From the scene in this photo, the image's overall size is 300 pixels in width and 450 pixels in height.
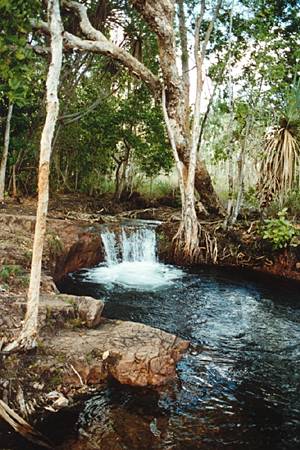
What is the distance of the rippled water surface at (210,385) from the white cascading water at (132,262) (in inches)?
23.8

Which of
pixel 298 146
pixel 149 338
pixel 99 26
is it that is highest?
pixel 99 26

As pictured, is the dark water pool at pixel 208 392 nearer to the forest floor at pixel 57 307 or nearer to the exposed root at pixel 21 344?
the forest floor at pixel 57 307

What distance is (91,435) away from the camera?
3.01 metres

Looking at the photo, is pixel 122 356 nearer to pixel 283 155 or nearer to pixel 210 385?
pixel 210 385

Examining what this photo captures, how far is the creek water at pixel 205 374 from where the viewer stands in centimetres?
309

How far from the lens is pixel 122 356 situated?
367 centimetres

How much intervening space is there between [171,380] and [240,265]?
556 cm

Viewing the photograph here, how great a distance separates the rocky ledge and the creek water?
0.51ft

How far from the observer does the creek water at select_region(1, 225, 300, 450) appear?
3.09m

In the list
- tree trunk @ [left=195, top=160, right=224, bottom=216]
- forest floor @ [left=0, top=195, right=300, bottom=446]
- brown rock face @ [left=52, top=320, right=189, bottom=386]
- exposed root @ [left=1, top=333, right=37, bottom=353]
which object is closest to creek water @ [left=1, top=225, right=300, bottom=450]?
brown rock face @ [left=52, top=320, right=189, bottom=386]

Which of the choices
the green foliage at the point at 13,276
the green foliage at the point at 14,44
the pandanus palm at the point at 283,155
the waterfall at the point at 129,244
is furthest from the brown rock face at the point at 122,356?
the pandanus palm at the point at 283,155

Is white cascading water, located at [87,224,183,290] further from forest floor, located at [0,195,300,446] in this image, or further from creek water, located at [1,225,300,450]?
forest floor, located at [0,195,300,446]

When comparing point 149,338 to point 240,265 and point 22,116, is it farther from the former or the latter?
point 22,116

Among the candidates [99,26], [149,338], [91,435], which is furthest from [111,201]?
[91,435]
